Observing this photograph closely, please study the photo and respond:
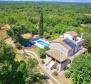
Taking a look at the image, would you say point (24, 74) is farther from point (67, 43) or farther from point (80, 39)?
point (80, 39)

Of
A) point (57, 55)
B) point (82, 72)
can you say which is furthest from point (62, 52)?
point (82, 72)

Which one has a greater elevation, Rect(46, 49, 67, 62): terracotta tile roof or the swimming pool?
Rect(46, 49, 67, 62): terracotta tile roof

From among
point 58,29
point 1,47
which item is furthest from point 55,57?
point 58,29

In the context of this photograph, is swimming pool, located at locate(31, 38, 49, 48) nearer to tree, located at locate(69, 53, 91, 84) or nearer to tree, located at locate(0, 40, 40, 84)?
tree, located at locate(0, 40, 40, 84)

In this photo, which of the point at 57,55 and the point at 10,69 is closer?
the point at 10,69

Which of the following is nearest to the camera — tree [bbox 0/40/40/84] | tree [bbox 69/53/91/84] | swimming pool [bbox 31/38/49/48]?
tree [bbox 0/40/40/84]

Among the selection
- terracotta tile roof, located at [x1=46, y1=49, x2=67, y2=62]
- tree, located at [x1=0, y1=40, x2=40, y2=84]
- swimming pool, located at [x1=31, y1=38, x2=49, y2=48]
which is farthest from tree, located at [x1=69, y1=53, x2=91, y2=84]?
swimming pool, located at [x1=31, y1=38, x2=49, y2=48]

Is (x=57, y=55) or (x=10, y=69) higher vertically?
(x=10, y=69)

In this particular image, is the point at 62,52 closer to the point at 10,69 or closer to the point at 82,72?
the point at 82,72
